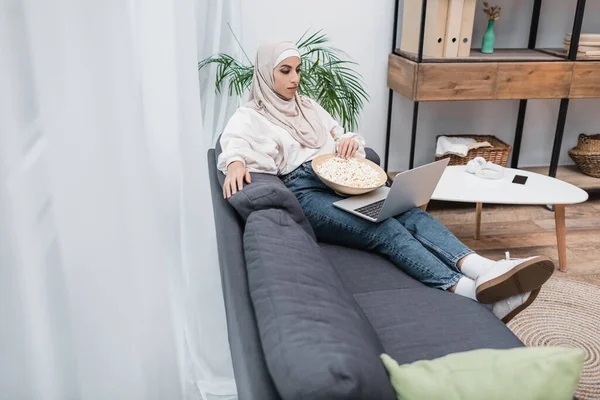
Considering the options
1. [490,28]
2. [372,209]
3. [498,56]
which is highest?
[490,28]

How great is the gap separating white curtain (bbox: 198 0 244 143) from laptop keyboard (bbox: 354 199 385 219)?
1.33m

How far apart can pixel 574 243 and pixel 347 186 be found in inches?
61.3

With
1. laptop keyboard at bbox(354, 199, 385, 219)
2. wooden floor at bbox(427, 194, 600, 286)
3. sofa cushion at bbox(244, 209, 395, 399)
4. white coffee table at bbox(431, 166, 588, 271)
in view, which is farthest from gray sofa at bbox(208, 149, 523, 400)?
wooden floor at bbox(427, 194, 600, 286)

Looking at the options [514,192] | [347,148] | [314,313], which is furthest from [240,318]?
[514,192]

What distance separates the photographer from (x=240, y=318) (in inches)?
43.8

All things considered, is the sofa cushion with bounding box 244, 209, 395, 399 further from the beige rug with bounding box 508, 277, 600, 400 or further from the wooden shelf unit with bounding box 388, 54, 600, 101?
the wooden shelf unit with bounding box 388, 54, 600, 101

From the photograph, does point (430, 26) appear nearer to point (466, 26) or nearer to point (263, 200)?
point (466, 26)

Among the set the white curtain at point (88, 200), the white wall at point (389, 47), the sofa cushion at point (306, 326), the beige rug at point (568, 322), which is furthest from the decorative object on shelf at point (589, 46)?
the white curtain at point (88, 200)

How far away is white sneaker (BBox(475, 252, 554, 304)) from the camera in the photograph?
1.57 metres

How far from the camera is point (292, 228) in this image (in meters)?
1.42

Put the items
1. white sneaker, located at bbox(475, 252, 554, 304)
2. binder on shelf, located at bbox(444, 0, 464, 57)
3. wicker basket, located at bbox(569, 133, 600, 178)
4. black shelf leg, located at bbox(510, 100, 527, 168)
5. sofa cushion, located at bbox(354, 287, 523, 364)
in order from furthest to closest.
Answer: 1. black shelf leg, located at bbox(510, 100, 527, 168)
2. wicker basket, located at bbox(569, 133, 600, 178)
3. binder on shelf, located at bbox(444, 0, 464, 57)
4. white sneaker, located at bbox(475, 252, 554, 304)
5. sofa cushion, located at bbox(354, 287, 523, 364)

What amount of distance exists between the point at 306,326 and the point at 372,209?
3.55 feet

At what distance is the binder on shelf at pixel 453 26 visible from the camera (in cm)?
298

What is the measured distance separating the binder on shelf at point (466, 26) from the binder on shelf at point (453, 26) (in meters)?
0.02
